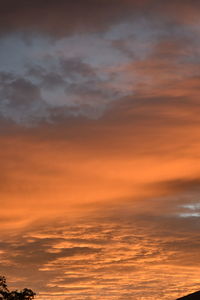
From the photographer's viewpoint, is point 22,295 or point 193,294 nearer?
point 22,295

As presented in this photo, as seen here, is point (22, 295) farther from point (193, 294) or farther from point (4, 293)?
point (193, 294)

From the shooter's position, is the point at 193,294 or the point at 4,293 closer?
the point at 4,293

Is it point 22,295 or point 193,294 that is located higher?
point 22,295

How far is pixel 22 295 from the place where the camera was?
49.4 m

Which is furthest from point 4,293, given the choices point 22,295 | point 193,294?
point 193,294

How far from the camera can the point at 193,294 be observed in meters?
54.7

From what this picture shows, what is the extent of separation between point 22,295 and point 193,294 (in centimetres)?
2081

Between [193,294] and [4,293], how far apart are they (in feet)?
74.7

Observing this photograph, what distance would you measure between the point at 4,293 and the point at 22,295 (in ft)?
6.50

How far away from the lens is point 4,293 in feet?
161
